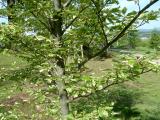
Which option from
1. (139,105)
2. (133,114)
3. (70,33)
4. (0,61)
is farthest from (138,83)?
(70,33)

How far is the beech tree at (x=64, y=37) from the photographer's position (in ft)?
22.6

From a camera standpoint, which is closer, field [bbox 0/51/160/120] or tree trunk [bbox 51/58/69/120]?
tree trunk [bbox 51/58/69/120]

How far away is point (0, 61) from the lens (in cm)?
3375

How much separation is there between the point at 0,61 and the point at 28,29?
1028 inches

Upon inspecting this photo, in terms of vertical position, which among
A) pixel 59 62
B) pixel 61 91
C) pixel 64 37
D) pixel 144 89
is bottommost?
pixel 144 89

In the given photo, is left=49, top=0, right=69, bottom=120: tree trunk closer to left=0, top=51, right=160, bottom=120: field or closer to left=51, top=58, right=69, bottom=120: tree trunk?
left=51, top=58, right=69, bottom=120: tree trunk

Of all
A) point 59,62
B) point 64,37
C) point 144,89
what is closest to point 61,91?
point 59,62

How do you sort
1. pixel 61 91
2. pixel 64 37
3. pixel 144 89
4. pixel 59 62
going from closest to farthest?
pixel 61 91 < pixel 59 62 < pixel 64 37 < pixel 144 89

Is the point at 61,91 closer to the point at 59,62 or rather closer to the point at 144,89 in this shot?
the point at 59,62

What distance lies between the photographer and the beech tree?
6.88 meters

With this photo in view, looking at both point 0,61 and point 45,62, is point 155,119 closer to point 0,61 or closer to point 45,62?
point 45,62

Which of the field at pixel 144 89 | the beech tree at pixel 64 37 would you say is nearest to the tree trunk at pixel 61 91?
the beech tree at pixel 64 37

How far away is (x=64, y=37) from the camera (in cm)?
855

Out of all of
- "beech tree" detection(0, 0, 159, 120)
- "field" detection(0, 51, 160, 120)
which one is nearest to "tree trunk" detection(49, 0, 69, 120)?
"beech tree" detection(0, 0, 159, 120)
